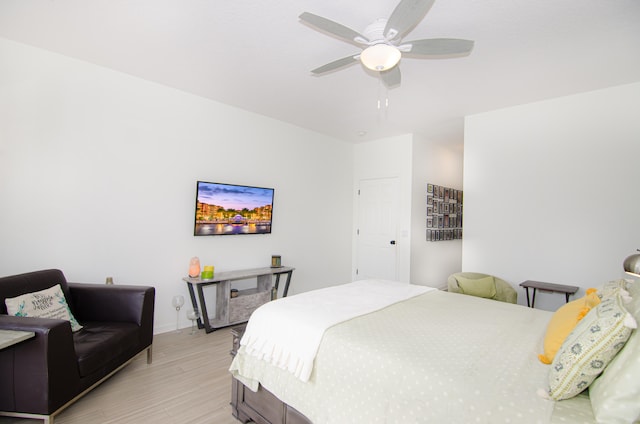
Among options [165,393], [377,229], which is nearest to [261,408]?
[165,393]

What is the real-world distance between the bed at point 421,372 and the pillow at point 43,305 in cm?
146

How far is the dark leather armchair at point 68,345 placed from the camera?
1.75 meters

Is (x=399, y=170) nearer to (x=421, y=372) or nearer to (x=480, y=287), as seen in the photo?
(x=480, y=287)

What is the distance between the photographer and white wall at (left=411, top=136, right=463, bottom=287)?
16.7ft

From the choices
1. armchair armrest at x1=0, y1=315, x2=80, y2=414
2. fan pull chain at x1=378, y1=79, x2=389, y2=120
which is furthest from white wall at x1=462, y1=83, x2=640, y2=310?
armchair armrest at x1=0, y1=315, x2=80, y2=414

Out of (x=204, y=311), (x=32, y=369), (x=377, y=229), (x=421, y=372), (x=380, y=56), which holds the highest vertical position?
(x=380, y=56)

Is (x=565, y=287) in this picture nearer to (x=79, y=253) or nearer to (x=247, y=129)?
(x=247, y=129)

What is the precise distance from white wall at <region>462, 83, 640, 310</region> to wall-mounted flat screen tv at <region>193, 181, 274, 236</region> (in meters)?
2.83

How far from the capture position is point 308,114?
4.23 meters

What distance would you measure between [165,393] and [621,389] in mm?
2620

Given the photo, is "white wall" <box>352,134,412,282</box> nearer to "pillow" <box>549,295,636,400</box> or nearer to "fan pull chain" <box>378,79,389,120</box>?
"fan pull chain" <box>378,79,389,120</box>

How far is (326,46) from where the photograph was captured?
2.55 meters

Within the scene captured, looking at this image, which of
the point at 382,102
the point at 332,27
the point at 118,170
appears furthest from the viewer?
the point at 382,102

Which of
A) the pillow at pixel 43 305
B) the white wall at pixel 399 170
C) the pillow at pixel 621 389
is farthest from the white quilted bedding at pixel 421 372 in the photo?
the white wall at pixel 399 170
